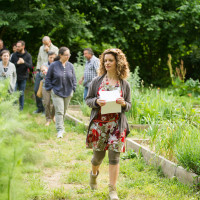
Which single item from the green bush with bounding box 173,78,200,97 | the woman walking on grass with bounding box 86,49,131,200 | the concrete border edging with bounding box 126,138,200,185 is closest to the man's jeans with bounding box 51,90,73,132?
the concrete border edging with bounding box 126,138,200,185

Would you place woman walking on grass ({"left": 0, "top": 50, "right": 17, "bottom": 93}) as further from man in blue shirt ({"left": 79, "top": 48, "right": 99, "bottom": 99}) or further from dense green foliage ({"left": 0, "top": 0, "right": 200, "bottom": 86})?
dense green foliage ({"left": 0, "top": 0, "right": 200, "bottom": 86})

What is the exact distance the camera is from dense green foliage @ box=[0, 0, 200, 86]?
44.1 ft

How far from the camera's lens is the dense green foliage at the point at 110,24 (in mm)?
13438

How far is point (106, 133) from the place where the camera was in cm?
392

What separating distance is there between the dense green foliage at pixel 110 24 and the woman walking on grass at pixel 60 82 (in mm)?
6068

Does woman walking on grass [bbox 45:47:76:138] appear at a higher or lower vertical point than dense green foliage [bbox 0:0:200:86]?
lower

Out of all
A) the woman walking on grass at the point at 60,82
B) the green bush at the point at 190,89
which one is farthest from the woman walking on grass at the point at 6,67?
the green bush at the point at 190,89

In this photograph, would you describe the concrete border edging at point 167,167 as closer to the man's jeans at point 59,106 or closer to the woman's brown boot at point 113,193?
the woman's brown boot at point 113,193

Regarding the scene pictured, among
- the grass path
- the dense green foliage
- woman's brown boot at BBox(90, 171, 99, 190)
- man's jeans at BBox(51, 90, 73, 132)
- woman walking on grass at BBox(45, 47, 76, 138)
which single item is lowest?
the grass path

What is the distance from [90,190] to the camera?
13.6ft

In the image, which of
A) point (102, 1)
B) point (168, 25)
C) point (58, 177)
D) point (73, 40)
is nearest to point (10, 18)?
point (73, 40)

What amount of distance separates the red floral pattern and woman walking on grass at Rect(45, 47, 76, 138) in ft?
10.9

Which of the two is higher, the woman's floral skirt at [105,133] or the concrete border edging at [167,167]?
the woman's floral skirt at [105,133]

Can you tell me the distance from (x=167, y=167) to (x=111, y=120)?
1.22m
